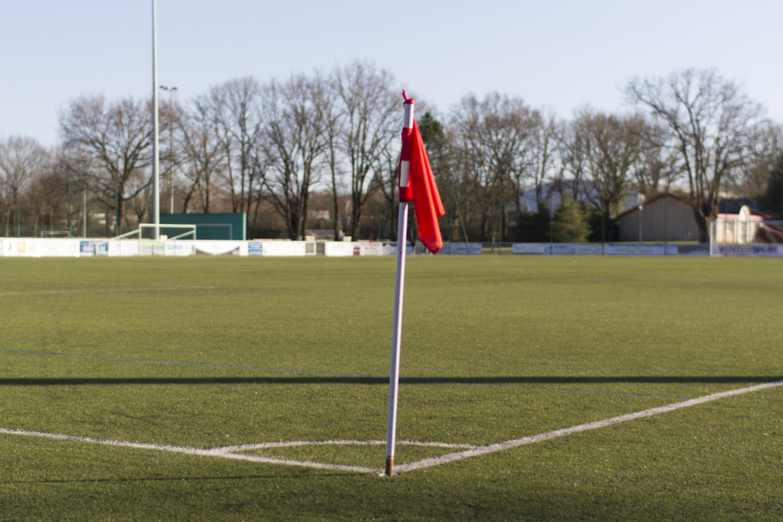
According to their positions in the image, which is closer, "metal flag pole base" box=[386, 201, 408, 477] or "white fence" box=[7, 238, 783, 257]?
"metal flag pole base" box=[386, 201, 408, 477]

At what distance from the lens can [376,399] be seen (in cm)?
673

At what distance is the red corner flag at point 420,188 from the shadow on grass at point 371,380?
3.31 meters

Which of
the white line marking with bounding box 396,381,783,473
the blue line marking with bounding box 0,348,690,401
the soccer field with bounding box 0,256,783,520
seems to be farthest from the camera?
the blue line marking with bounding box 0,348,690,401

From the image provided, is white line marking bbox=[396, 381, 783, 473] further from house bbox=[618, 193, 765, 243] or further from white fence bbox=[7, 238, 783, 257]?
house bbox=[618, 193, 765, 243]

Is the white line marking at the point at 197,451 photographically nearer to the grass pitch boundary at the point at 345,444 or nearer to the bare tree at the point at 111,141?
the grass pitch boundary at the point at 345,444

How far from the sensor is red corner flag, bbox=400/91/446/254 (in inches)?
173

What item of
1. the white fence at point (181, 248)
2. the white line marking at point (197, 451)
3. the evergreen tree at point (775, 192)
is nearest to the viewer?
the white line marking at point (197, 451)

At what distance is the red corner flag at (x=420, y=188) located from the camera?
4387 mm

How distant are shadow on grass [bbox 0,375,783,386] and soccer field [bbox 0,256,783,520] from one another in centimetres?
3

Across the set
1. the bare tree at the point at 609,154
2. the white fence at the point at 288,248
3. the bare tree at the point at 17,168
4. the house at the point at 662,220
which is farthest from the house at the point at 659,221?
the bare tree at the point at 17,168

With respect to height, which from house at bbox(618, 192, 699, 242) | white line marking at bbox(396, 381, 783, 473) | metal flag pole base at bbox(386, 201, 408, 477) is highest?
house at bbox(618, 192, 699, 242)

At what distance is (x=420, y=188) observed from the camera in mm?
4406

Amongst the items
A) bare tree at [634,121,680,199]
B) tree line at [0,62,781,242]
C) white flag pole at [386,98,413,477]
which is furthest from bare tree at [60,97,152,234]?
white flag pole at [386,98,413,477]

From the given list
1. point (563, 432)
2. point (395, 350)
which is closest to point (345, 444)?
point (395, 350)
